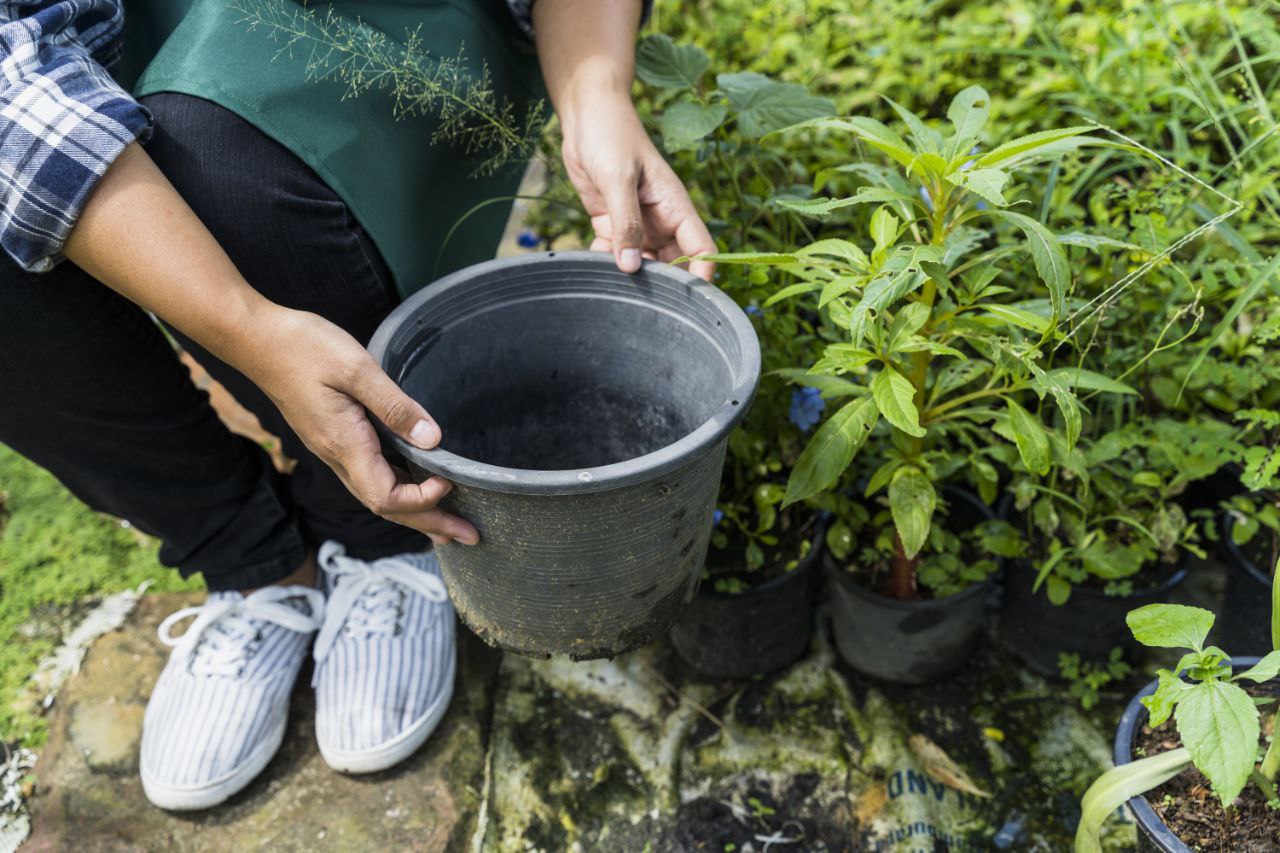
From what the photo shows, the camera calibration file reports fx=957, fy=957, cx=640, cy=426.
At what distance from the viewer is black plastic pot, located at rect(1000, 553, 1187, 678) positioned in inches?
68.1

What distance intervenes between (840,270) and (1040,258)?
35 cm

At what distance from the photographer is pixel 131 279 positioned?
1237mm

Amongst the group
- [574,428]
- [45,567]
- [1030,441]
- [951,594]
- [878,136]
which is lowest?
[45,567]

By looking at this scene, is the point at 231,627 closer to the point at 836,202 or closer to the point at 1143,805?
the point at 836,202

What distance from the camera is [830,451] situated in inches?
54.1

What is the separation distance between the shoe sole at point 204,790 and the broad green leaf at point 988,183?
1535 millimetres

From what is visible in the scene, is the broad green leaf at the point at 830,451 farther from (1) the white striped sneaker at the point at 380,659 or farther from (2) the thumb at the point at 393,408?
(1) the white striped sneaker at the point at 380,659

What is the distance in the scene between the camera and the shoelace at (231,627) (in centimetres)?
182

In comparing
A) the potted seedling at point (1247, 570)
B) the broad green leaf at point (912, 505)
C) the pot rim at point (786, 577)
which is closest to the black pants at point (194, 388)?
the pot rim at point (786, 577)

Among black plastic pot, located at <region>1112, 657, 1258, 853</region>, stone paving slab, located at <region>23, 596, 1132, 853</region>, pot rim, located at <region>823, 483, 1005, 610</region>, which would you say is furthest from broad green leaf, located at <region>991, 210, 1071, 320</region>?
stone paving slab, located at <region>23, 596, 1132, 853</region>

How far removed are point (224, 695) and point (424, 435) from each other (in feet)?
2.92

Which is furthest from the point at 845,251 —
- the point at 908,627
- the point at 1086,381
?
the point at 908,627

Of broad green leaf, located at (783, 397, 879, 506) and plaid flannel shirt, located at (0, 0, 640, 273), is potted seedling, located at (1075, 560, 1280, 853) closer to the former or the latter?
broad green leaf, located at (783, 397, 879, 506)

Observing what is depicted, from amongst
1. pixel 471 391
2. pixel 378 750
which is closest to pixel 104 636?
pixel 378 750
